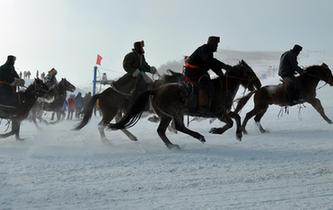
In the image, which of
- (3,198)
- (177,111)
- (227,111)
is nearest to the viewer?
(3,198)

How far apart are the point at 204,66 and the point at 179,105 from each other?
1064 mm

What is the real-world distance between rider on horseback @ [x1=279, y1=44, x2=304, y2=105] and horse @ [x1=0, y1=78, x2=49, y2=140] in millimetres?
7086

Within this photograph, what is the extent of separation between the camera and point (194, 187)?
533cm

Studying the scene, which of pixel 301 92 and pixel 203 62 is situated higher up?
pixel 203 62

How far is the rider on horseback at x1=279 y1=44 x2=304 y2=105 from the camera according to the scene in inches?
471

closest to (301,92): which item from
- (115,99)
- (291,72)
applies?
(291,72)

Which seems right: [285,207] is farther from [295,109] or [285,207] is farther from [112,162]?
[295,109]

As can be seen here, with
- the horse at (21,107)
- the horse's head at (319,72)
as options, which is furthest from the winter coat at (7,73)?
the horse's head at (319,72)

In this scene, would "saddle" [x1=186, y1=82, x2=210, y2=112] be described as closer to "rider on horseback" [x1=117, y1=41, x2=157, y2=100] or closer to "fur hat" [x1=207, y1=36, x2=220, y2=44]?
"fur hat" [x1=207, y1=36, x2=220, y2=44]

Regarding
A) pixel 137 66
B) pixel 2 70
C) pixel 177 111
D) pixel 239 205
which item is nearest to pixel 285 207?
pixel 239 205

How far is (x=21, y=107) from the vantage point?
1202cm

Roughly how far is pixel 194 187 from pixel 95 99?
6.36 metres

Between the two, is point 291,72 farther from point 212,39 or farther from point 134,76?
point 134,76

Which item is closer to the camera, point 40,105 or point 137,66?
point 137,66
